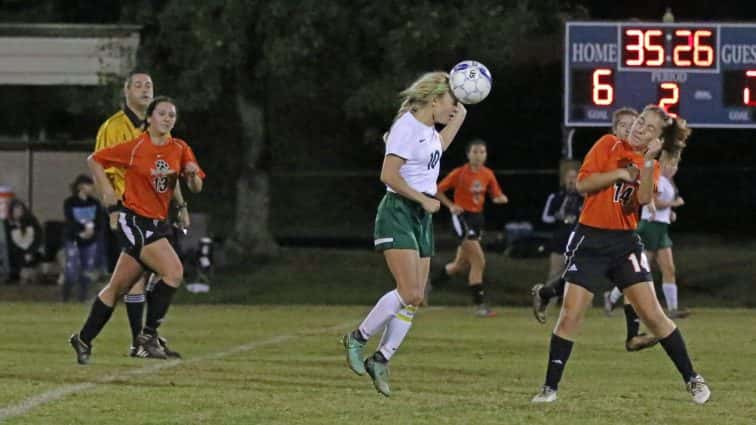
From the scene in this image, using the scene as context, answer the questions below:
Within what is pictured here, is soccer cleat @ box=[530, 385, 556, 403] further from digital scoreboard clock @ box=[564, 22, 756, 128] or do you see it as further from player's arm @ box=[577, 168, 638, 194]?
digital scoreboard clock @ box=[564, 22, 756, 128]

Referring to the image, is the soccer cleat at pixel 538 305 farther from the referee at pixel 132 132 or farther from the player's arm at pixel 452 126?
the player's arm at pixel 452 126

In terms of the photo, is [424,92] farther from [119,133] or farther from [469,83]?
[119,133]

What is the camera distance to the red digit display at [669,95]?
23.9 metres

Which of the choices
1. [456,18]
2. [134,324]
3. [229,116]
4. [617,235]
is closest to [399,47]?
[456,18]

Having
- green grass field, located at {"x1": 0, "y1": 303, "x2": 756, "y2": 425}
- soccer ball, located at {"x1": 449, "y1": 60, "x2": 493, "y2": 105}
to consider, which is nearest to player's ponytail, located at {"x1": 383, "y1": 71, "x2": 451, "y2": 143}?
soccer ball, located at {"x1": 449, "y1": 60, "x2": 493, "y2": 105}

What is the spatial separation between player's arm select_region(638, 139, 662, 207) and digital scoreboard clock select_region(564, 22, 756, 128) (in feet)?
44.0

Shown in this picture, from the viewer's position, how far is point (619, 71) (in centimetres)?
2388

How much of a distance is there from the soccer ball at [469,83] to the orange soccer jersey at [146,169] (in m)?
2.36

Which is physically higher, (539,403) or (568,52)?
(568,52)

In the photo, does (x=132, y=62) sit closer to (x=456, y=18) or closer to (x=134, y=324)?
(x=456, y=18)

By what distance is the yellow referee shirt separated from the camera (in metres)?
13.5

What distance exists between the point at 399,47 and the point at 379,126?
5852 millimetres

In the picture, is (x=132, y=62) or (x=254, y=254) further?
(x=254, y=254)

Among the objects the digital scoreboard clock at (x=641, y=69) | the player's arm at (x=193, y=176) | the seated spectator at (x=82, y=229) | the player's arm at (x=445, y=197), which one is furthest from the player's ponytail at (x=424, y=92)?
the seated spectator at (x=82, y=229)
